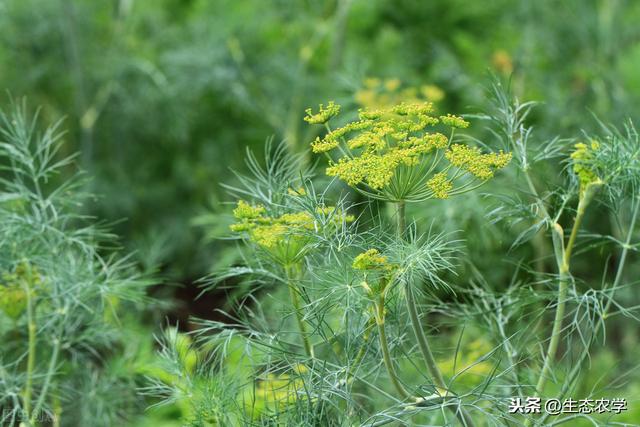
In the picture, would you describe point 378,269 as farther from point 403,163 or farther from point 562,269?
point 562,269

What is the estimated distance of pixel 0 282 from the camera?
1620mm

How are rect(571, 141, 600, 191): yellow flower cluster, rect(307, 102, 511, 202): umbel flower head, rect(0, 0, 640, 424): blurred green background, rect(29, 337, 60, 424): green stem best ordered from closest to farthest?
rect(307, 102, 511, 202): umbel flower head < rect(571, 141, 600, 191): yellow flower cluster < rect(29, 337, 60, 424): green stem < rect(0, 0, 640, 424): blurred green background

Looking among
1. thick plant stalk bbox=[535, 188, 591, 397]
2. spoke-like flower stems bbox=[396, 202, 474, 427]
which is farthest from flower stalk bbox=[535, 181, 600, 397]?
spoke-like flower stems bbox=[396, 202, 474, 427]

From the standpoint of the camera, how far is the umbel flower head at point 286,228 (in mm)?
1142

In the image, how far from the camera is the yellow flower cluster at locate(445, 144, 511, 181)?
42.4 inches

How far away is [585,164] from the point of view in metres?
1.24

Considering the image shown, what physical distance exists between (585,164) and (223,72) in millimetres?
2224

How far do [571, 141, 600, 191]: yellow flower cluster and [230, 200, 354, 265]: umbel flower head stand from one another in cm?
32

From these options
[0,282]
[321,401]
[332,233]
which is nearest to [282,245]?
[332,233]

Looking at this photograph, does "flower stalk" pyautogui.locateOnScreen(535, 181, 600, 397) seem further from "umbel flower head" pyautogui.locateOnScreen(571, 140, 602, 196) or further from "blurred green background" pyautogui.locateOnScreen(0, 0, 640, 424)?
"blurred green background" pyautogui.locateOnScreen(0, 0, 640, 424)

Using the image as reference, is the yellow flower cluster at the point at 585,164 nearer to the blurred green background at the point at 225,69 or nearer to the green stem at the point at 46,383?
the green stem at the point at 46,383

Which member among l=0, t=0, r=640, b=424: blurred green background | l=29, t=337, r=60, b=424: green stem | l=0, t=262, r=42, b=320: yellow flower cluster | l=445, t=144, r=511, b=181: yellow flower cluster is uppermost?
l=445, t=144, r=511, b=181: yellow flower cluster

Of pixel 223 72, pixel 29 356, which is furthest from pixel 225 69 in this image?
pixel 29 356

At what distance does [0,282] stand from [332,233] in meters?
0.78
